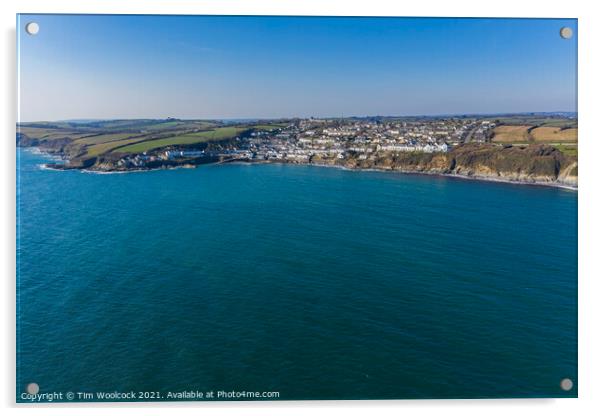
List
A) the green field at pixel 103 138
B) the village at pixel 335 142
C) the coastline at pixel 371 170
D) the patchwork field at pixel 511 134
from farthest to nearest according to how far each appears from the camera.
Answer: the village at pixel 335 142 < the patchwork field at pixel 511 134 < the coastline at pixel 371 170 < the green field at pixel 103 138

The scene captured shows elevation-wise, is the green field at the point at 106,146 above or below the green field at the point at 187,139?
below

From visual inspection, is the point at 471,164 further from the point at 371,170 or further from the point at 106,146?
the point at 106,146

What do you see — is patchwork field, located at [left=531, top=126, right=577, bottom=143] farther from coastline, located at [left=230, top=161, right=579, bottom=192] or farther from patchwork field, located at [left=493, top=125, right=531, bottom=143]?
coastline, located at [left=230, top=161, right=579, bottom=192]

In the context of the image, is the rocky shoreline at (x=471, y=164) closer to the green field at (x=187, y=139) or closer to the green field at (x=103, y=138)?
the green field at (x=187, y=139)

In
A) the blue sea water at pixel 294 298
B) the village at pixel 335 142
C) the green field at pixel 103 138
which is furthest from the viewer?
the village at pixel 335 142

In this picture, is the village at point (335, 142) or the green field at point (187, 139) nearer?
the green field at point (187, 139)

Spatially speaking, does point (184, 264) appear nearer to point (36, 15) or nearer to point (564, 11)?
point (36, 15)

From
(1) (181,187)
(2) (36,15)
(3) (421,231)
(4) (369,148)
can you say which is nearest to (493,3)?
(2) (36,15)

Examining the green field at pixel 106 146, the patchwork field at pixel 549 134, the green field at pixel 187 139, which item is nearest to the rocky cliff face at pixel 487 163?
the patchwork field at pixel 549 134
